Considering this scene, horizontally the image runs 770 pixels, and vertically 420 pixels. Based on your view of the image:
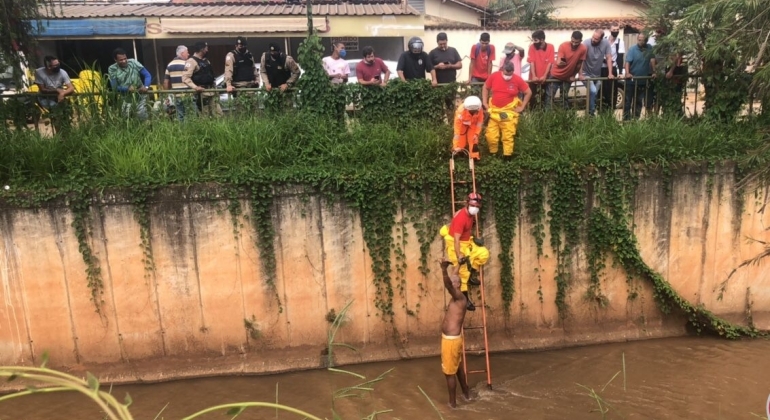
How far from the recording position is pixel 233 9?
755 inches

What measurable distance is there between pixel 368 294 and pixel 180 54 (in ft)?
18.8

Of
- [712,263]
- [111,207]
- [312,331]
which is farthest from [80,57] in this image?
[712,263]

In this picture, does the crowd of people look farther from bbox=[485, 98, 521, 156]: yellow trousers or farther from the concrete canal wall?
the concrete canal wall

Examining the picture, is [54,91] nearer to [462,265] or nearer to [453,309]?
[462,265]

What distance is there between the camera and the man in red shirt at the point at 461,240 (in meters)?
7.63

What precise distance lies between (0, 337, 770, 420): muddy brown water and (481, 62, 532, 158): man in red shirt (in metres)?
3.19

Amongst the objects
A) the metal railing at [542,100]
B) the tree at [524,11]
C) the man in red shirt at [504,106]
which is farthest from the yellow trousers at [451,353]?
the tree at [524,11]

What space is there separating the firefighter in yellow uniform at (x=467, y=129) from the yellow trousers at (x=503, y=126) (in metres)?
0.27

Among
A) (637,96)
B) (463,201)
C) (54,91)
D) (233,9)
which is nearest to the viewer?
(463,201)

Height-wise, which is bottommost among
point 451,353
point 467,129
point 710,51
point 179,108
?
point 451,353

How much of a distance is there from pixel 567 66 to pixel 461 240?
4139 mm

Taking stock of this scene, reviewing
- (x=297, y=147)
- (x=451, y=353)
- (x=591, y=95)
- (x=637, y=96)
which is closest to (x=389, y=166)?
(x=297, y=147)

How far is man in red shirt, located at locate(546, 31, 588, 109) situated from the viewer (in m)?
9.91

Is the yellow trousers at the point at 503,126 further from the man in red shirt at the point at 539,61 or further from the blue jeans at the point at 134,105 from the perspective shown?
the blue jeans at the point at 134,105
